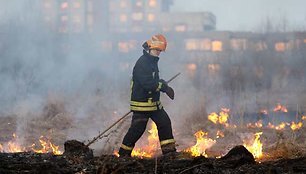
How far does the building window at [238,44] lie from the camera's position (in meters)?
45.5

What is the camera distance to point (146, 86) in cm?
627

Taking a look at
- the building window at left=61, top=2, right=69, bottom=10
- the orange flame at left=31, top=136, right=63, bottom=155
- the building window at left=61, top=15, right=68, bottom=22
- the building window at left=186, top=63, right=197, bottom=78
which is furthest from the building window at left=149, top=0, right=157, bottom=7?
the orange flame at left=31, top=136, right=63, bottom=155

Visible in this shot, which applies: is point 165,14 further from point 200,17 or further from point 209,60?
point 209,60

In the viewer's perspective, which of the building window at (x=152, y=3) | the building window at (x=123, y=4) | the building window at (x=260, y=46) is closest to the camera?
the building window at (x=260, y=46)

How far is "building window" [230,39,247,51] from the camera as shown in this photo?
1792 inches

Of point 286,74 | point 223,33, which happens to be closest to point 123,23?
point 223,33

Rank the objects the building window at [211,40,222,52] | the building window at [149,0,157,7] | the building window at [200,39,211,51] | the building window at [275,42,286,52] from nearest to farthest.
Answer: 1. the building window at [275,42,286,52]
2. the building window at [211,40,222,52]
3. the building window at [200,39,211,51]
4. the building window at [149,0,157,7]

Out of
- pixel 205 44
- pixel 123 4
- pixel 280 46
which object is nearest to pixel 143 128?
pixel 280 46

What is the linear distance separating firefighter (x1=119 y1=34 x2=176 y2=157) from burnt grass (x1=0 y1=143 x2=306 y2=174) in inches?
27.6

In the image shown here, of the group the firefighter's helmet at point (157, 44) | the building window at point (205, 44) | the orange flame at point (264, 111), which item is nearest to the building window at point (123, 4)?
the building window at point (205, 44)

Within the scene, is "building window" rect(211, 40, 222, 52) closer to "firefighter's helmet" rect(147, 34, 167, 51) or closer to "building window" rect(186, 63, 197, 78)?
"building window" rect(186, 63, 197, 78)

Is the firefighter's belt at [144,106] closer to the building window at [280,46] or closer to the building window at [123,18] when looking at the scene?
the building window at [280,46]

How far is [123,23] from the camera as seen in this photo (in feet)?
221

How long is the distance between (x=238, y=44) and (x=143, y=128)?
41560mm
